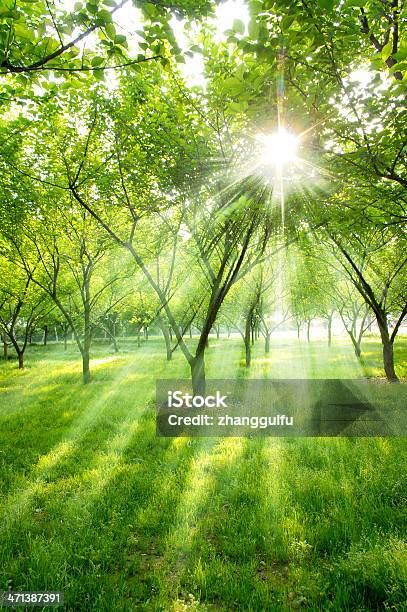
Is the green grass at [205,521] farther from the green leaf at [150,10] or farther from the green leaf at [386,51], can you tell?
the green leaf at [150,10]

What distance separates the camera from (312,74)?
172 inches

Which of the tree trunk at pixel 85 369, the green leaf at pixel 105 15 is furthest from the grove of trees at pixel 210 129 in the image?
the tree trunk at pixel 85 369

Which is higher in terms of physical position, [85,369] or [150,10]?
[150,10]

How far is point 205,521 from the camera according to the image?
5.06m

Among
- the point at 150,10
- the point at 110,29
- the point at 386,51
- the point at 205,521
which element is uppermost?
the point at 150,10

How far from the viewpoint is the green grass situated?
3.74m

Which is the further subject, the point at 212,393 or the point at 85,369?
the point at 85,369

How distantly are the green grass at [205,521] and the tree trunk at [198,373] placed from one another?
285 centimetres

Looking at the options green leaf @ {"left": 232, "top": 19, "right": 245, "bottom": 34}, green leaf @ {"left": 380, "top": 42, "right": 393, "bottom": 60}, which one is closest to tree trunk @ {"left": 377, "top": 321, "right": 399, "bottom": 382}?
green leaf @ {"left": 380, "top": 42, "right": 393, "bottom": 60}

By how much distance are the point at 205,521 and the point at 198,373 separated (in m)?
6.43

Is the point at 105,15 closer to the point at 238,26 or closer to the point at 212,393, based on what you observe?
the point at 238,26

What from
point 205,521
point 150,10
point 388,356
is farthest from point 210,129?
point 388,356

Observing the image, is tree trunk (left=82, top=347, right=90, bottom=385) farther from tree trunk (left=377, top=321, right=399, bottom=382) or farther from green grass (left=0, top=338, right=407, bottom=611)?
tree trunk (left=377, top=321, right=399, bottom=382)

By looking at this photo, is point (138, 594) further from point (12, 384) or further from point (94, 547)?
point (12, 384)
